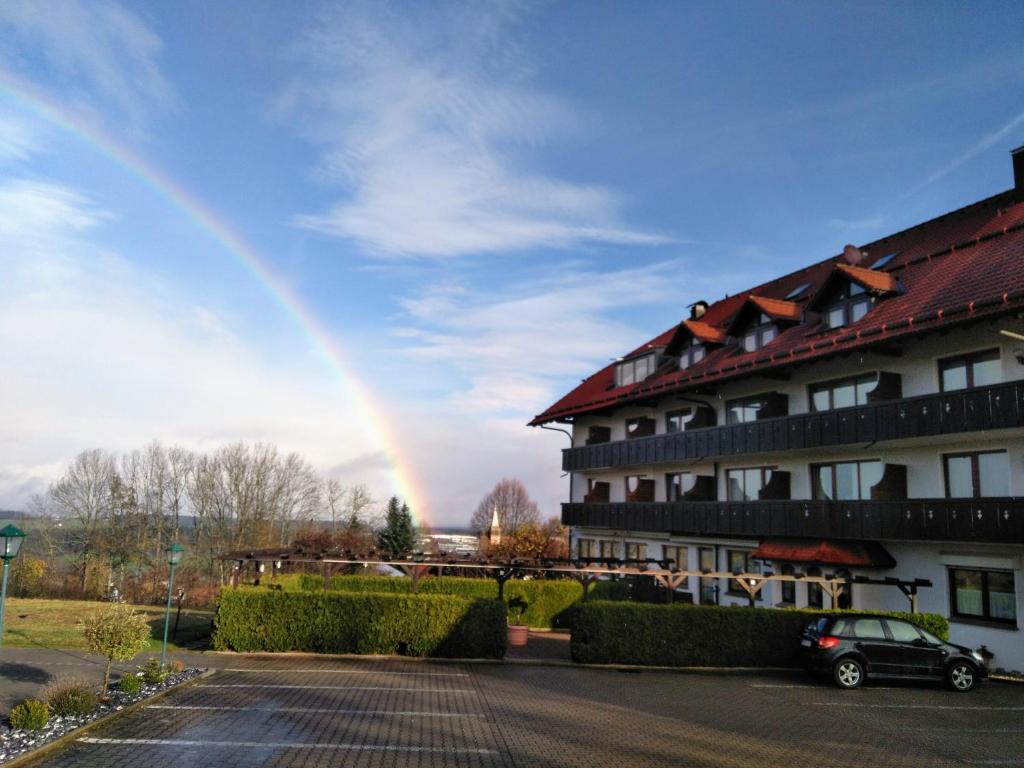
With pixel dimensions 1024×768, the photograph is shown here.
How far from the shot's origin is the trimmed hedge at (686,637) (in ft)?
66.2

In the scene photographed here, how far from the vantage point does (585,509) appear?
133ft

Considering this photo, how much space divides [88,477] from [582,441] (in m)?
39.6

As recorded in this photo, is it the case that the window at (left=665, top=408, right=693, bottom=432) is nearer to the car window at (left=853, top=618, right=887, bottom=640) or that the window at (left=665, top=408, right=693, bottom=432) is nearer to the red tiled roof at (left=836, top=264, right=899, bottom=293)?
the red tiled roof at (left=836, top=264, right=899, bottom=293)

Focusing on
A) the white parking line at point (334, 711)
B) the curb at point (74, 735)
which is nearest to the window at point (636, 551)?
the white parking line at point (334, 711)

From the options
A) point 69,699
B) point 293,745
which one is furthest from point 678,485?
point 69,699

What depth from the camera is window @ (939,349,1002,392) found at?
20828mm

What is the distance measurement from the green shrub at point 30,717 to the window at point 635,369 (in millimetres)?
30252

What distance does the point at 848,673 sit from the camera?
1736 cm

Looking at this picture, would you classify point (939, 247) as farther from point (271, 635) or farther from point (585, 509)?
point (271, 635)

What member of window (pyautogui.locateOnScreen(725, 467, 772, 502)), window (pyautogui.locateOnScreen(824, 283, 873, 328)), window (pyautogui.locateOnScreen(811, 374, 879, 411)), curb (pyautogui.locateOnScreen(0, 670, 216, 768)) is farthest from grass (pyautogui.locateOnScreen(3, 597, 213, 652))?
window (pyautogui.locateOnScreen(824, 283, 873, 328))

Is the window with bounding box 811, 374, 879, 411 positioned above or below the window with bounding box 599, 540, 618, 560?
above

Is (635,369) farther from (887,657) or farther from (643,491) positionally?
(887,657)

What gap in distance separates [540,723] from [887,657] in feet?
30.3

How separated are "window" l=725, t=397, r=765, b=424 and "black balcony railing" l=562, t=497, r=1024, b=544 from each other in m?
3.46
